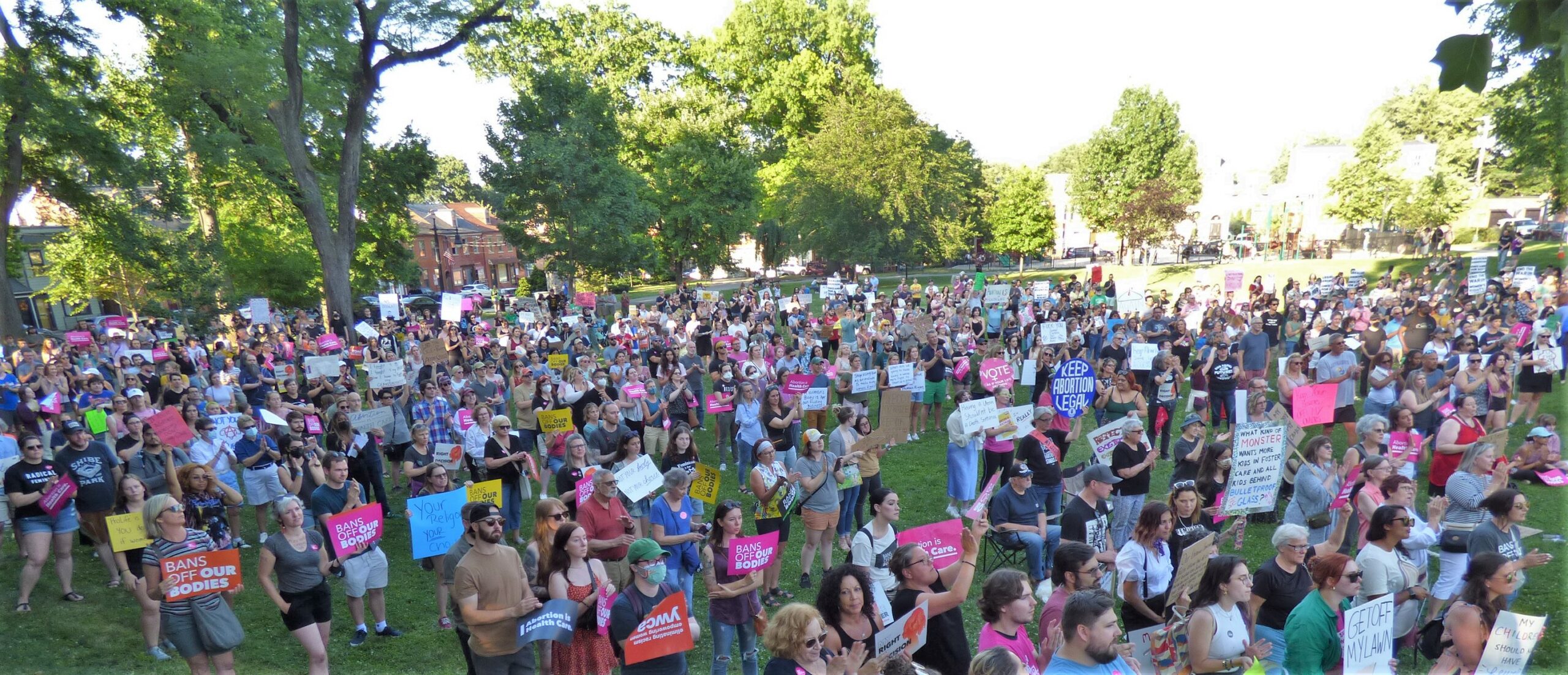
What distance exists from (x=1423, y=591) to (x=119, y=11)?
1075 inches

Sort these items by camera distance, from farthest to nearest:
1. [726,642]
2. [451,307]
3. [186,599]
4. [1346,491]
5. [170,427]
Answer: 1. [451,307]
2. [170,427]
3. [1346,491]
4. [726,642]
5. [186,599]

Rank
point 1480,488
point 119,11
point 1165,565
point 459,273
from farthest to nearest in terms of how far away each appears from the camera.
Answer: point 459,273, point 119,11, point 1480,488, point 1165,565

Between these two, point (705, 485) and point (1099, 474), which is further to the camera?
point (705, 485)

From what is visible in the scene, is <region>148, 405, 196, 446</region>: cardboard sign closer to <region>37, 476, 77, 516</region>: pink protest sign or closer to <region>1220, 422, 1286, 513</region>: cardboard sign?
<region>37, 476, 77, 516</region>: pink protest sign

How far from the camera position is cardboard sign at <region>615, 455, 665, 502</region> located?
21.9 feet

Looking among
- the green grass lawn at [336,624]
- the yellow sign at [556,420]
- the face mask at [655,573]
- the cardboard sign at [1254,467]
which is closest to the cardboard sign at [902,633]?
the face mask at [655,573]

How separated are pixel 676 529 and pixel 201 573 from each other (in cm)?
297

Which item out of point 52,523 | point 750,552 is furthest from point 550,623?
point 52,523

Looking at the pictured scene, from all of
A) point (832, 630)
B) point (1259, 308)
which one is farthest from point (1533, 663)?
point (1259, 308)

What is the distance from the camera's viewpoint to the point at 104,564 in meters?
7.91

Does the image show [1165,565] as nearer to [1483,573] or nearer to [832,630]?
[1483,573]

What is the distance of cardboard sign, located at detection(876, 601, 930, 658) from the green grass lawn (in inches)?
105

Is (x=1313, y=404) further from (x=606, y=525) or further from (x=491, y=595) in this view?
(x=491, y=595)

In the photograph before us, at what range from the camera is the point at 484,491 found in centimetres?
696
